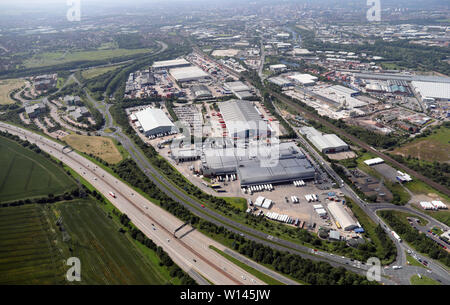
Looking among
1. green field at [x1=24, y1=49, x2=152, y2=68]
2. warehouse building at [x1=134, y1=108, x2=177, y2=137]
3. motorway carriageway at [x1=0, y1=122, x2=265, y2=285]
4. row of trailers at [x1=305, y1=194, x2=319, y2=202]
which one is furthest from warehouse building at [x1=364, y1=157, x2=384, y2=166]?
green field at [x1=24, y1=49, x2=152, y2=68]

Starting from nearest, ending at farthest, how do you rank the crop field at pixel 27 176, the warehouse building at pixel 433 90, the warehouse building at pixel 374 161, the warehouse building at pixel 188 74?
1. the crop field at pixel 27 176
2. the warehouse building at pixel 374 161
3. the warehouse building at pixel 433 90
4. the warehouse building at pixel 188 74

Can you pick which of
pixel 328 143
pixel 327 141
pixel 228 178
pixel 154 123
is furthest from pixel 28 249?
pixel 327 141

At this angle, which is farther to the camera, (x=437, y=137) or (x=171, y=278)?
(x=437, y=137)

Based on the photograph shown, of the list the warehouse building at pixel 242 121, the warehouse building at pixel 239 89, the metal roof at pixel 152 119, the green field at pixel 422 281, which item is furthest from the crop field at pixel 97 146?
the green field at pixel 422 281

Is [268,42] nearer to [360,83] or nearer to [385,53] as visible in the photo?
[385,53]

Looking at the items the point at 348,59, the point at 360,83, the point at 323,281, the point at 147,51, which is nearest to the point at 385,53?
the point at 348,59

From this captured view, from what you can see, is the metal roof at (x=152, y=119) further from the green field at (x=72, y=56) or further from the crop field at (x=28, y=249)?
the green field at (x=72, y=56)
